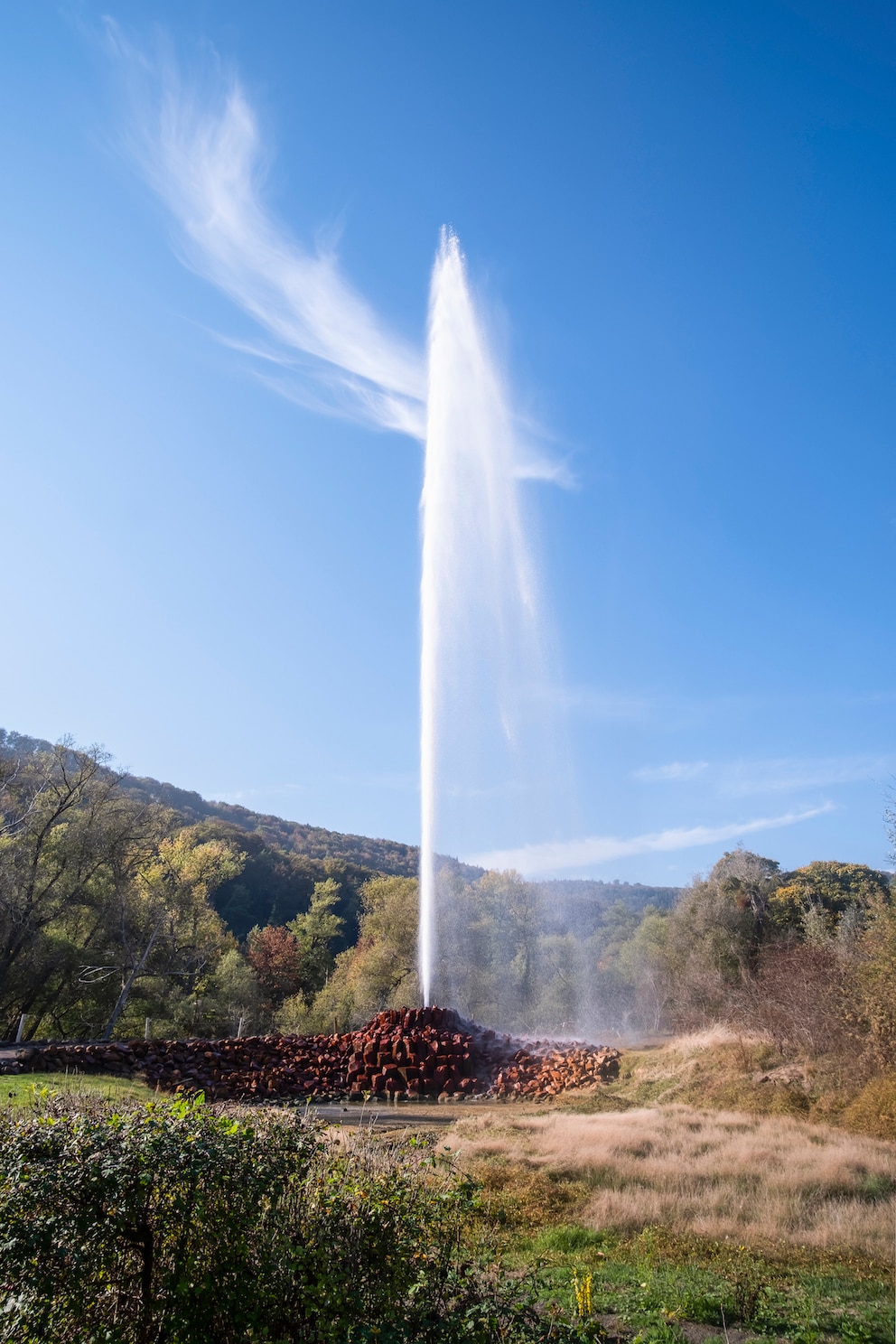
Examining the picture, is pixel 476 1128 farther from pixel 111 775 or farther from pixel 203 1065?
pixel 111 775

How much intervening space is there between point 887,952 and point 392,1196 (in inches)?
787

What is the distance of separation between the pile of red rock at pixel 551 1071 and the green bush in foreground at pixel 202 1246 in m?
20.9

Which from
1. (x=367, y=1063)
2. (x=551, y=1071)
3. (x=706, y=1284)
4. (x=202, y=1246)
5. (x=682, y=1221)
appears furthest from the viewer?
(x=551, y=1071)

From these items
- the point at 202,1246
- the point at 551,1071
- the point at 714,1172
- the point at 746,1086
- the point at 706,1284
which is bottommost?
the point at 551,1071

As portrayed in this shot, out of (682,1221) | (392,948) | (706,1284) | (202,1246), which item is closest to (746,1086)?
(682,1221)

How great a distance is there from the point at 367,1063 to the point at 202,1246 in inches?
828

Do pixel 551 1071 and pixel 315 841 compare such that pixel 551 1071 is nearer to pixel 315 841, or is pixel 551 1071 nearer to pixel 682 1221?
pixel 682 1221

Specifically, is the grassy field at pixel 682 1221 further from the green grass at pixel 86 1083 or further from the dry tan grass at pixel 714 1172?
the green grass at pixel 86 1083

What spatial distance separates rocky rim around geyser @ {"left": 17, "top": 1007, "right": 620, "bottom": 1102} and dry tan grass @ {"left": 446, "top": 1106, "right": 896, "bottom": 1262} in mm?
7761

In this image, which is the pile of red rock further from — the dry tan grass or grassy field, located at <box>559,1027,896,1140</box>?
the dry tan grass

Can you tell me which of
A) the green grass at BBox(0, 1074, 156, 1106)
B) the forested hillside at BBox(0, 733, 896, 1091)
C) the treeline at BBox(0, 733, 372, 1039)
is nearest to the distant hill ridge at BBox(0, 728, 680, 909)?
the forested hillside at BBox(0, 733, 896, 1091)

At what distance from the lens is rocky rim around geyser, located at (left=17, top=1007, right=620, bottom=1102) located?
63.1 feet

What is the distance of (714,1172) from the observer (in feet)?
34.3

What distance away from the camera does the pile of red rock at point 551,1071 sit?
23.5 meters
